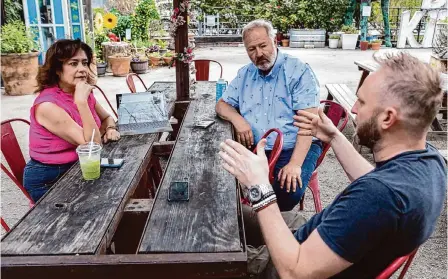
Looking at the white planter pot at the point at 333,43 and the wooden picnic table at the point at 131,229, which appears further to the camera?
the white planter pot at the point at 333,43

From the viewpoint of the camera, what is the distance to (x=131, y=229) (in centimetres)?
187

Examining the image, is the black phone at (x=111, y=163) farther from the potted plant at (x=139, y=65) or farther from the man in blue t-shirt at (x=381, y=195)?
the potted plant at (x=139, y=65)

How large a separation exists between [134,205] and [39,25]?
7.33 metres

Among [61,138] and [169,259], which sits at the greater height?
[61,138]

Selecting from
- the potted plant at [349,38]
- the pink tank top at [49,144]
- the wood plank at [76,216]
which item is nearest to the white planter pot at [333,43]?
the potted plant at [349,38]

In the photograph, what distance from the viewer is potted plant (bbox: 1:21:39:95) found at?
22.8 feet

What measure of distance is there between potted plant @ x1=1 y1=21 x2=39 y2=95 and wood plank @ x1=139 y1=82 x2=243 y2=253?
5615 millimetres

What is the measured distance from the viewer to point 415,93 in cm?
123

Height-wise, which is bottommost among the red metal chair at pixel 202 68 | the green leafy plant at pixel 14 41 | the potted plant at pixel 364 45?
the red metal chair at pixel 202 68

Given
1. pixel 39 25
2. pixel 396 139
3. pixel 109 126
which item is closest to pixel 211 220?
pixel 396 139

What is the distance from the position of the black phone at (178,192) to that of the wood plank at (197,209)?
0.03 m

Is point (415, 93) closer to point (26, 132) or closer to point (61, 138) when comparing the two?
point (61, 138)

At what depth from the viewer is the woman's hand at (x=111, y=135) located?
257 cm

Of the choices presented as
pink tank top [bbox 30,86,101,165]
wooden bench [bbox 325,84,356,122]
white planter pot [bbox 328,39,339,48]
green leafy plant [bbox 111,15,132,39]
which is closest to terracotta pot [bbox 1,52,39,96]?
green leafy plant [bbox 111,15,132,39]
